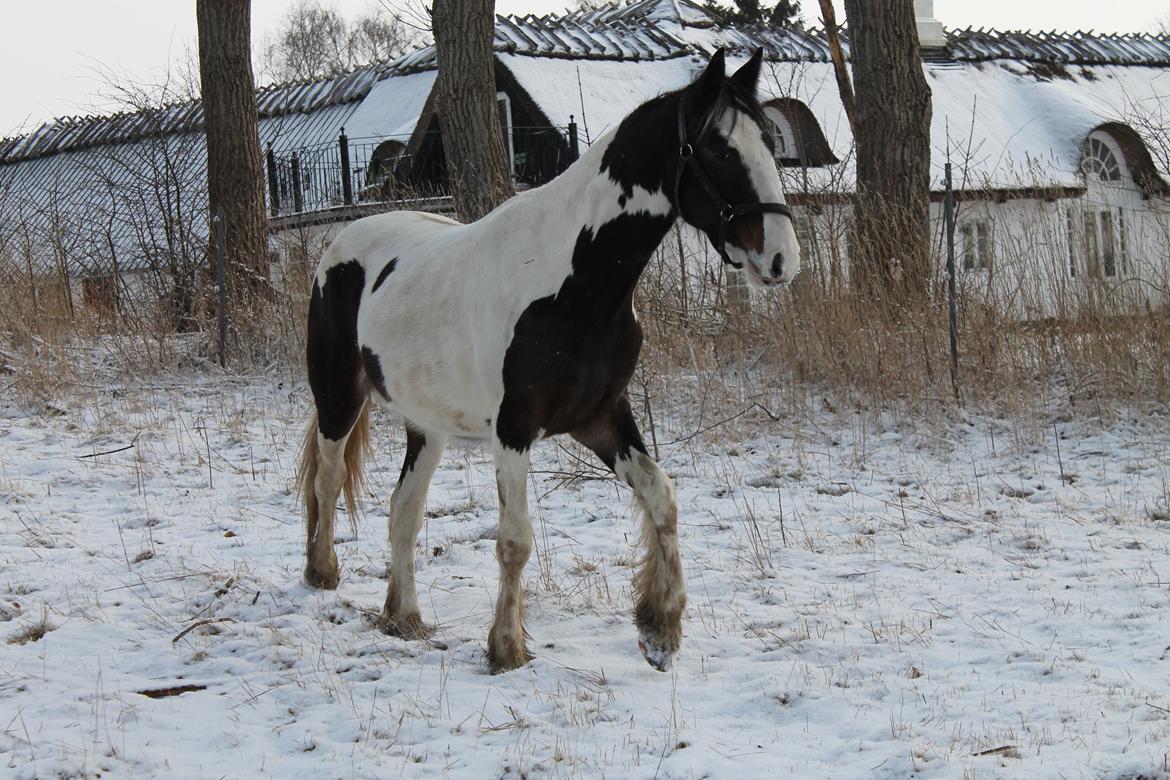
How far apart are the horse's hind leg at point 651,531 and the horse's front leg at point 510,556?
0.35 meters

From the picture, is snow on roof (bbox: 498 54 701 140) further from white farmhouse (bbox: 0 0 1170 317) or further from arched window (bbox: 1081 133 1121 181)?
arched window (bbox: 1081 133 1121 181)

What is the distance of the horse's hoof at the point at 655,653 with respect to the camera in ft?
13.8

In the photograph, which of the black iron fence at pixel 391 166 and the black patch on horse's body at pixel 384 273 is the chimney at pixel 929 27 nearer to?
the black iron fence at pixel 391 166

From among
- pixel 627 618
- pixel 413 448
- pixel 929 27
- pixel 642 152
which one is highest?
pixel 929 27

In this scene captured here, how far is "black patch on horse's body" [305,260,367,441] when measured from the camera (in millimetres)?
5320

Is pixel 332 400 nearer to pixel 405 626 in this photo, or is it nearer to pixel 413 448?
pixel 413 448

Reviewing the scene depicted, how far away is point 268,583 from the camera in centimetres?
529

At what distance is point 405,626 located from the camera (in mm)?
4707

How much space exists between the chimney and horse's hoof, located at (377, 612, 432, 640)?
83.2 feet

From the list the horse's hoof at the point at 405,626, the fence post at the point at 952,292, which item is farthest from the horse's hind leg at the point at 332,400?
the fence post at the point at 952,292

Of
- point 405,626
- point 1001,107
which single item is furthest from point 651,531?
point 1001,107

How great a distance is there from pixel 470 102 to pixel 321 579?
6234 mm

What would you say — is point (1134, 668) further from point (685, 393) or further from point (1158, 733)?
point (685, 393)

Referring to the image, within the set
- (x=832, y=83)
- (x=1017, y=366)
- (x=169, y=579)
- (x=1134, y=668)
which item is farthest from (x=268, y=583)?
(x=832, y=83)
